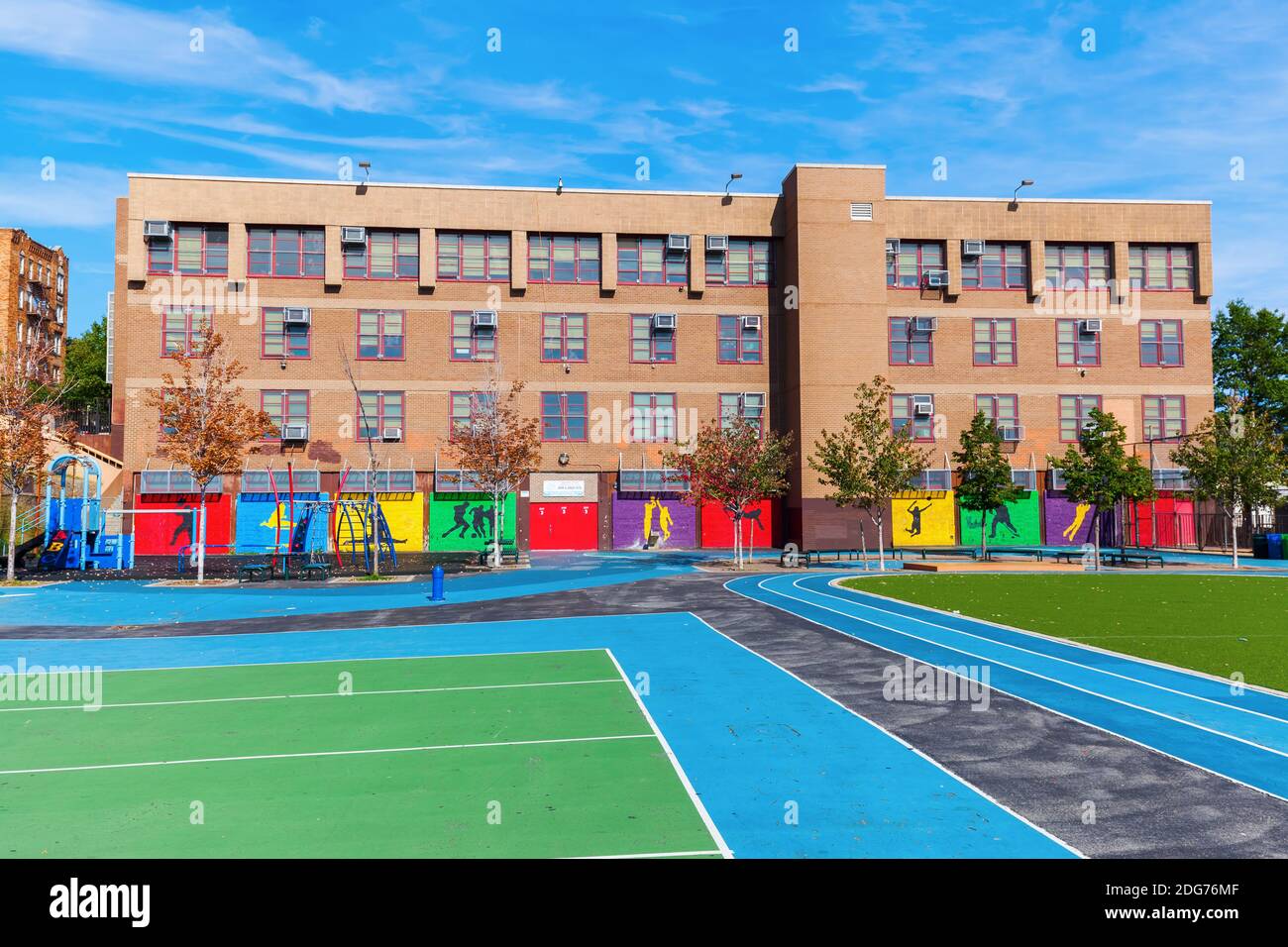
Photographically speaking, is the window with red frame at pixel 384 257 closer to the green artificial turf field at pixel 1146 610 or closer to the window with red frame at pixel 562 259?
the window with red frame at pixel 562 259

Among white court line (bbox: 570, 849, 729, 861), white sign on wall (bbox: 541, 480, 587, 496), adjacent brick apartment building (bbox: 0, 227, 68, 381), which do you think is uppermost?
adjacent brick apartment building (bbox: 0, 227, 68, 381)

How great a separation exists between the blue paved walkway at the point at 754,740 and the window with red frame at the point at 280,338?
3313cm

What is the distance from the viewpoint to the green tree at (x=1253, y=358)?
67562mm

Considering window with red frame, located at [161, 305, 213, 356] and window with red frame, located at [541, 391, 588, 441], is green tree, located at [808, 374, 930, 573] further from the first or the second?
window with red frame, located at [161, 305, 213, 356]

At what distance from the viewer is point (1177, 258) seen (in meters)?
53.9

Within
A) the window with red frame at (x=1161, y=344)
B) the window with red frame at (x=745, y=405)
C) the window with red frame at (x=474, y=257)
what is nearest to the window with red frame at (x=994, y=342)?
the window with red frame at (x=1161, y=344)

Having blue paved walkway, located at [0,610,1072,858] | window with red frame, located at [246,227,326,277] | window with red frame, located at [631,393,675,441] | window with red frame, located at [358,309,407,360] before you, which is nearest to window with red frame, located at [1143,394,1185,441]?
window with red frame, located at [631,393,675,441]

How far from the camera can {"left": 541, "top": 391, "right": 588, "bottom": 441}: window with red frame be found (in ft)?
166

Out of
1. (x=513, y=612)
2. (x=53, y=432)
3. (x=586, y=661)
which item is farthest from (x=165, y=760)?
(x=53, y=432)

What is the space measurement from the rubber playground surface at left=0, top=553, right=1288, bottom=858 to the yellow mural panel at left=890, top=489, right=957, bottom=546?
1342 inches

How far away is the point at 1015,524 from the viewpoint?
52812mm

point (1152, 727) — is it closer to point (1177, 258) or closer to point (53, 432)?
point (53, 432)

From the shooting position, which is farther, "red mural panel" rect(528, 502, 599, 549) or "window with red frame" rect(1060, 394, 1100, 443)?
"window with red frame" rect(1060, 394, 1100, 443)
